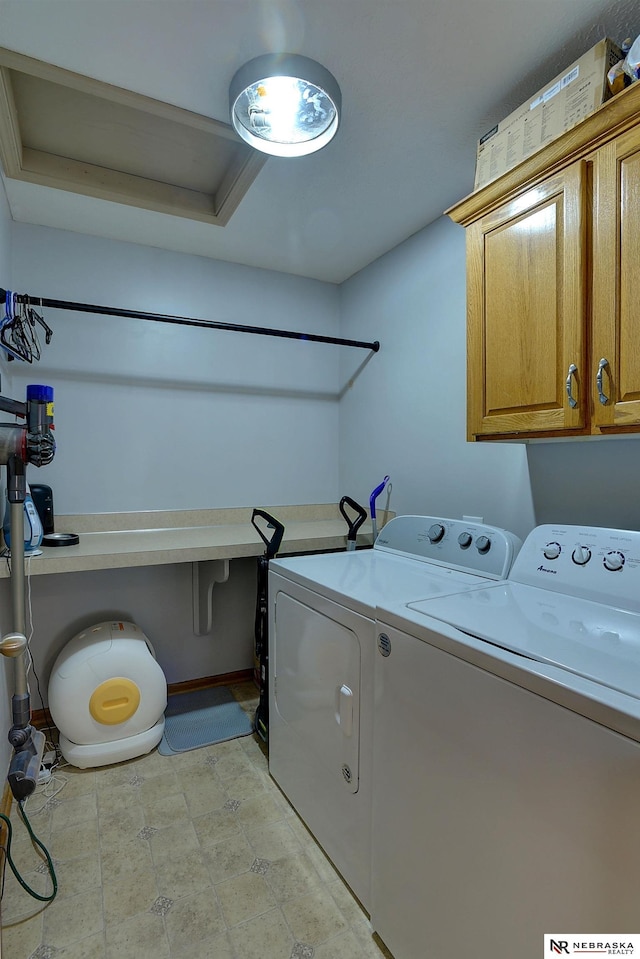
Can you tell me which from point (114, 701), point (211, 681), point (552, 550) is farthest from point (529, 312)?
point (211, 681)

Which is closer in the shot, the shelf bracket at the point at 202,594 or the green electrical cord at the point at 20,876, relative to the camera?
the green electrical cord at the point at 20,876

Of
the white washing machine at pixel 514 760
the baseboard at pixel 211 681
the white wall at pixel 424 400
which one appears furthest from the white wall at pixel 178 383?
the white washing machine at pixel 514 760

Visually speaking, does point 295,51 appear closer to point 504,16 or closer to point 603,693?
point 504,16

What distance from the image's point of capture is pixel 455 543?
1800 mm

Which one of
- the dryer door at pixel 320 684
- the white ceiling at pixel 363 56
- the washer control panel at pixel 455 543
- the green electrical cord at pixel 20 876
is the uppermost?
the white ceiling at pixel 363 56

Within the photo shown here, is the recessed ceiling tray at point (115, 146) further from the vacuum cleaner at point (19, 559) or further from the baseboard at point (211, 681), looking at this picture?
the baseboard at point (211, 681)

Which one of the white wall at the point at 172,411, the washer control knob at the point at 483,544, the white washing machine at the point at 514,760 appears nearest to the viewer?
the white washing machine at the point at 514,760

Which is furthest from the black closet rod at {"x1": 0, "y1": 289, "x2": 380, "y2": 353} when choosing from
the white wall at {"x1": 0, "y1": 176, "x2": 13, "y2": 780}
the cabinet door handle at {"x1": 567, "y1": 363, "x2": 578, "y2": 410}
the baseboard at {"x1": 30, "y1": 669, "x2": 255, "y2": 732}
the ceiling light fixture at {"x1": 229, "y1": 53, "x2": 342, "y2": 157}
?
the baseboard at {"x1": 30, "y1": 669, "x2": 255, "y2": 732}

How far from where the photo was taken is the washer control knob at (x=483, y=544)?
1663mm

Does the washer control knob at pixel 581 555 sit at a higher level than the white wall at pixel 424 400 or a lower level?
lower

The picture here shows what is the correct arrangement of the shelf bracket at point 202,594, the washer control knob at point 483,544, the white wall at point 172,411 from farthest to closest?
1. the shelf bracket at point 202,594
2. the white wall at point 172,411
3. the washer control knob at point 483,544

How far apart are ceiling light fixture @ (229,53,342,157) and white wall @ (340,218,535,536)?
0.87 meters

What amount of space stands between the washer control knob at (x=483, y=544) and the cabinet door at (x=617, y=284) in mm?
574

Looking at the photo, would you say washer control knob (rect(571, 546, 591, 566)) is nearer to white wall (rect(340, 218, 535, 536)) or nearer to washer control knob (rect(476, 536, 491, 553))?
washer control knob (rect(476, 536, 491, 553))
